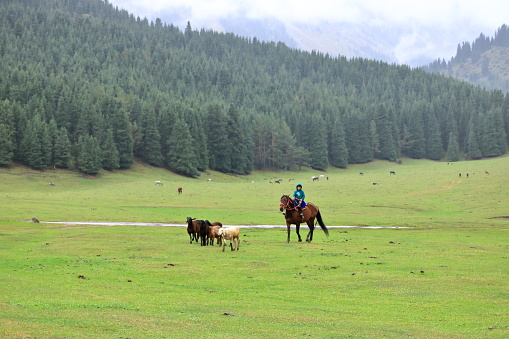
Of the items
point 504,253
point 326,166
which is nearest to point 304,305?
point 504,253

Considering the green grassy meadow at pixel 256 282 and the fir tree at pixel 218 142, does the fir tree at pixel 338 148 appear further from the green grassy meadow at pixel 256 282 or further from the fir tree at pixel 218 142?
the green grassy meadow at pixel 256 282

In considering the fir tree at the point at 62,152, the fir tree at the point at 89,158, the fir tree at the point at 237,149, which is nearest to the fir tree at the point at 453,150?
the fir tree at the point at 237,149

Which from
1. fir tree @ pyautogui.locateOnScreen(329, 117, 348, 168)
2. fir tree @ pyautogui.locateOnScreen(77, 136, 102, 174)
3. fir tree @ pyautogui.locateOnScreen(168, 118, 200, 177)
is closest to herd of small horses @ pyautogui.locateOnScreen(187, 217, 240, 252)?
fir tree @ pyautogui.locateOnScreen(77, 136, 102, 174)

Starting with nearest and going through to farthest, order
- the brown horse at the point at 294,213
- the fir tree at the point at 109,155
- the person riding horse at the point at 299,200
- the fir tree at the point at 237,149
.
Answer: the brown horse at the point at 294,213 → the person riding horse at the point at 299,200 → the fir tree at the point at 109,155 → the fir tree at the point at 237,149

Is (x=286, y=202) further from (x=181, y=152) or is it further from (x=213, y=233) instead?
(x=181, y=152)

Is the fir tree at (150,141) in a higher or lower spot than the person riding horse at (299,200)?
higher

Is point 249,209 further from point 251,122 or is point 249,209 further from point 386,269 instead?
point 251,122

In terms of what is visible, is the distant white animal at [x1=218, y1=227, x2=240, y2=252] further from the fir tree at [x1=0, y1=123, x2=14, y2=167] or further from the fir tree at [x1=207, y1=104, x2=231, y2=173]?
the fir tree at [x1=207, y1=104, x2=231, y2=173]

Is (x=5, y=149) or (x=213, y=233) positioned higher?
(x=5, y=149)

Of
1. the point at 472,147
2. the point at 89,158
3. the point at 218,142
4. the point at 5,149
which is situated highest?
the point at 472,147

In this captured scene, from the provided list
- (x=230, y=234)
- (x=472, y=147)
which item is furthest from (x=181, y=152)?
(x=472, y=147)

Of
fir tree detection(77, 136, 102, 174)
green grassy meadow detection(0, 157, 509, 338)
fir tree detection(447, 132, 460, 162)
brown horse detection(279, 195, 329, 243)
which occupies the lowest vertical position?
green grassy meadow detection(0, 157, 509, 338)

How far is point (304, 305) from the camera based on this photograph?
648 inches

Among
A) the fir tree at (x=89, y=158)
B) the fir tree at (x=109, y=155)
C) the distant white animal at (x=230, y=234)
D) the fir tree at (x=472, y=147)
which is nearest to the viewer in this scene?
the distant white animal at (x=230, y=234)
